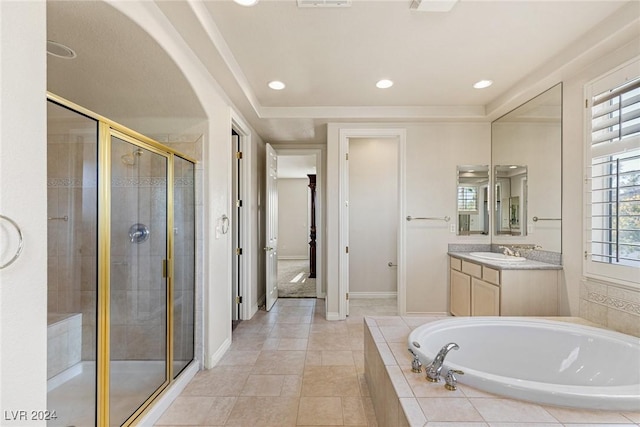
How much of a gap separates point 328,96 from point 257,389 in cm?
274

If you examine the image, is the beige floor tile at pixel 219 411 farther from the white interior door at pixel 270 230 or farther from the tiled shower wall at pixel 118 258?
the white interior door at pixel 270 230

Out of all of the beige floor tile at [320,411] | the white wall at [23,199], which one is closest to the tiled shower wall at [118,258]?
the white wall at [23,199]

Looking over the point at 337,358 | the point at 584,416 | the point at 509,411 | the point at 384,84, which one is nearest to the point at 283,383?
the point at 337,358

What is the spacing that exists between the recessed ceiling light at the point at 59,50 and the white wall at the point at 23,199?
1005mm

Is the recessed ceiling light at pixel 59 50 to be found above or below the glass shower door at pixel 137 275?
above

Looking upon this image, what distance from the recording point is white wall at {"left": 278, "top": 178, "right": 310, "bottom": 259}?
8984mm

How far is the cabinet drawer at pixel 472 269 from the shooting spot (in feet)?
9.66

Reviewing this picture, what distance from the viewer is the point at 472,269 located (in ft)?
10.1

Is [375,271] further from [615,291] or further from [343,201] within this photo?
[615,291]

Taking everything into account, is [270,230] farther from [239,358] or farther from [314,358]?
[314,358]

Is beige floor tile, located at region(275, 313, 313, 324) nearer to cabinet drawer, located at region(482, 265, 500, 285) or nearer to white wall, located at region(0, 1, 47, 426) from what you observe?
cabinet drawer, located at region(482, 265, 500, 285)

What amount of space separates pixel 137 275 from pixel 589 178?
11.2ft

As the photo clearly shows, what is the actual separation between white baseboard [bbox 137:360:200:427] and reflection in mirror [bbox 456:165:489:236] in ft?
10.3

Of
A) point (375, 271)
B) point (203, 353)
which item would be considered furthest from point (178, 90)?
point (375, 271)
